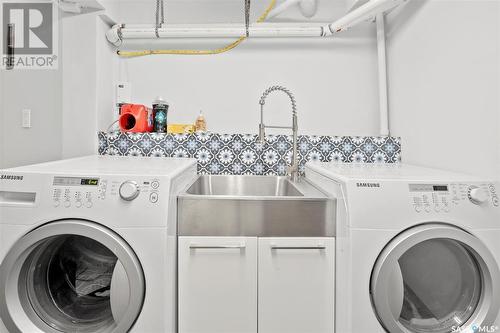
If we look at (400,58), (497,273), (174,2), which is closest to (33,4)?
(174,2)

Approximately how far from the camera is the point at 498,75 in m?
1.26

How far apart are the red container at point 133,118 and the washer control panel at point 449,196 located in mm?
1634

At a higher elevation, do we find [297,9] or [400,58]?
[297,9]

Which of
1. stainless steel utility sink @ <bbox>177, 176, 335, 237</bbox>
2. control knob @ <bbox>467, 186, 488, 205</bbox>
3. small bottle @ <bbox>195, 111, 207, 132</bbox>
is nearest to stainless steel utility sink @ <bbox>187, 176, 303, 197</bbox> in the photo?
small bottle @ <bbox>195, 111, 207, 132</bbox>

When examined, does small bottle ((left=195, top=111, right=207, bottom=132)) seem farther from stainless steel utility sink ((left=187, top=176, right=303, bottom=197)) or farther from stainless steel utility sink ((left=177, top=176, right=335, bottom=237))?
stainless steel utility sink ((left=177, top=176, right=335, bottom=237))

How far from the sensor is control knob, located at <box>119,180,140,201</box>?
1161 mm

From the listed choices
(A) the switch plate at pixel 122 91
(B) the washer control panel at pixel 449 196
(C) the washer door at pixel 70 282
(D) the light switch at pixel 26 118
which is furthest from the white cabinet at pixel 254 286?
(D) the light switch at pixel 26 118

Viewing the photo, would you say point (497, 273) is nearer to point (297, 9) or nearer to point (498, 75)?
point (498, 75)

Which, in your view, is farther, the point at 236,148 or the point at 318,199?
the point at 236,148

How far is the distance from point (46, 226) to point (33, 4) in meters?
1.79

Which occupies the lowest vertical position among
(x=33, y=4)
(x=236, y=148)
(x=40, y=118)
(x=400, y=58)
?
(x=236, y=148)

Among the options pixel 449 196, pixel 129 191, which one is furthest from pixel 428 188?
pixel 129 191

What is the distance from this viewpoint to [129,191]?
1.17 meters

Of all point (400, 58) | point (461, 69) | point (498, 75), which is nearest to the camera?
point (498, 75)
